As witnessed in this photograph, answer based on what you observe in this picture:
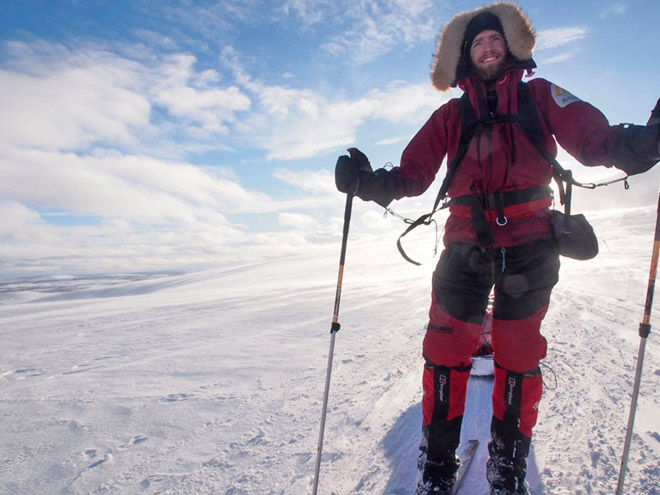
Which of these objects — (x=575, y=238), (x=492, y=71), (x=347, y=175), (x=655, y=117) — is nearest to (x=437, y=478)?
(x=575, y=238)

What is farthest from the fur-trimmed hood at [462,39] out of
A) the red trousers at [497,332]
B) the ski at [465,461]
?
the ski at [465,461]

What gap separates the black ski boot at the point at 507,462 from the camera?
5.67ft

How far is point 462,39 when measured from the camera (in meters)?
2.28

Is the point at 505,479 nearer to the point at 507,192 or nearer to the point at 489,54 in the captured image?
the point at 507,192

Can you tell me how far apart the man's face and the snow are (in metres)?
2.30

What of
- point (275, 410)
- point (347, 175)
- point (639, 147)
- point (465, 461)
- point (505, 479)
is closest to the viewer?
point (639, 147)

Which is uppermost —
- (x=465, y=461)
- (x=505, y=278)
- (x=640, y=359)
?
(x=505, y=278)

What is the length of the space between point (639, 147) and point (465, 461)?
1.87 metres

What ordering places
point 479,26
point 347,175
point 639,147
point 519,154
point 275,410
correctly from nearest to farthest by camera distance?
point 639,147
point 519,154
point 347,175
point 479,26
point 275,410

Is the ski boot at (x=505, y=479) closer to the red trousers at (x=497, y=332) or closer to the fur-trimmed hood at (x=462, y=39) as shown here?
the red trousers at (x=497, y=332)

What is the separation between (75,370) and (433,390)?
12.9 feet

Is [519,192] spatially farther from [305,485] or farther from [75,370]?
[75,370]

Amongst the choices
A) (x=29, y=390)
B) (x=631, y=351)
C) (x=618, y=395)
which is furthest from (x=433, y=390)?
(x=29, y=390)

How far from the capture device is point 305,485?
192cm
